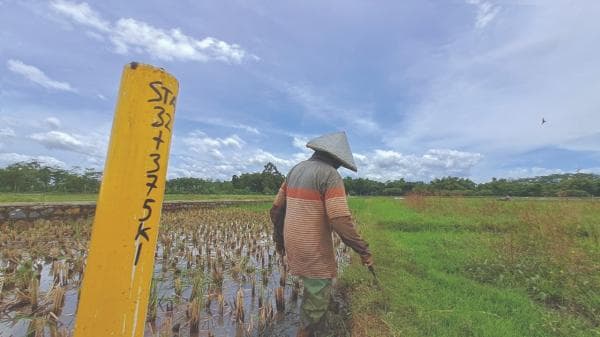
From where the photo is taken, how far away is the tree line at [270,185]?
31609 mm

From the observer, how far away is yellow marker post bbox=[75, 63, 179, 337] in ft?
3.83

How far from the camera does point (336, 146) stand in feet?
10.9

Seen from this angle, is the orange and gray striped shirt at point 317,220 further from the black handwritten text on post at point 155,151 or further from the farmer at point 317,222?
the black handwritten text on post at point 155,151

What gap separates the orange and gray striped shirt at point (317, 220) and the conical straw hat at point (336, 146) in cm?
12

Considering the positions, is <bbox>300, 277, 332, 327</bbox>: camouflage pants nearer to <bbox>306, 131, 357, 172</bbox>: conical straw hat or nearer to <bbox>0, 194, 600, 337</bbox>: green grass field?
<bbox>0, 194, 600, 337</bbox>: green grass field

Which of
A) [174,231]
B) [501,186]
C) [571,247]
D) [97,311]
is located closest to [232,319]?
[97,311]

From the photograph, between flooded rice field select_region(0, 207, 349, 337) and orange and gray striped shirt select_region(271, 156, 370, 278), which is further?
flooded rice field select_region(0, 207, 349, 337)

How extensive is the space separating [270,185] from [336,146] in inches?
1992

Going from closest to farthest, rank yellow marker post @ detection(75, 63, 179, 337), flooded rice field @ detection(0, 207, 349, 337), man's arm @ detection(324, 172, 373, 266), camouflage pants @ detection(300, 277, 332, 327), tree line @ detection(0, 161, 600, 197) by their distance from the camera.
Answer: yellow marker post @ detection(75, 63, 179, 337) → man's arm @ detection(324, 172, 373, 266) → camouflage pants @ detection(300, 277, 332, 327) → flooded rice field @ detection(0, 207, 349, 337) → tree line @ detection(0, 161, 600, 197)

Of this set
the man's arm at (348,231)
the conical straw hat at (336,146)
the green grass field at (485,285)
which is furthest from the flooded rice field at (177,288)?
the conical straw hat at (336,146)

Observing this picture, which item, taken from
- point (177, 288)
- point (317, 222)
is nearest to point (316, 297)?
point (317, 222)

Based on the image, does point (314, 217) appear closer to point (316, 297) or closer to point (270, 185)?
point (316, 297)

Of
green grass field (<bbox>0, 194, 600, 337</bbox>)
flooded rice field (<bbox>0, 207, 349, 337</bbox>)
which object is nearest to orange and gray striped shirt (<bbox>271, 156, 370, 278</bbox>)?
green grass field (<bbox>0, 194, 600, 337</bbox>)

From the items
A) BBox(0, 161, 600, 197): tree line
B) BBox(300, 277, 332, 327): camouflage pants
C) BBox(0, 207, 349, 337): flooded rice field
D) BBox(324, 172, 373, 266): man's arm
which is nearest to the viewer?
BBox(324, 172, 373, 266): man's arm
